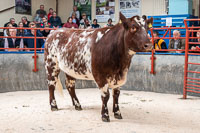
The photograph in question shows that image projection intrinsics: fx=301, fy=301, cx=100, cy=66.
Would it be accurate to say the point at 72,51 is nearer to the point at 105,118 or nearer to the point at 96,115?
the point at 96,115

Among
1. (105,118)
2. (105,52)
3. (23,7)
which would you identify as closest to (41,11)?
(23,7)

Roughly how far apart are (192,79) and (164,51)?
4.49ft

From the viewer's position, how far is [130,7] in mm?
13266

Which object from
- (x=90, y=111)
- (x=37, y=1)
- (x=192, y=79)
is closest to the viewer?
(x=90, y=111)

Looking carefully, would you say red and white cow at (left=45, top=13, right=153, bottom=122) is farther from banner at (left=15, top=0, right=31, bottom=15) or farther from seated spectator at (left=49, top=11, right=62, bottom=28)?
banner at (left=15, top=0, right=31, bottom=15)

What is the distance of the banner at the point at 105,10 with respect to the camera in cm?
1388

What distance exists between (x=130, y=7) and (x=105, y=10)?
135 centimetres

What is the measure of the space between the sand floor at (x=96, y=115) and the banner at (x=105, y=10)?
7.47m

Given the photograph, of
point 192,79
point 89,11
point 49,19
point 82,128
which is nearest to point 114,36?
point 82,128

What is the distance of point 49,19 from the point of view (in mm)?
13047

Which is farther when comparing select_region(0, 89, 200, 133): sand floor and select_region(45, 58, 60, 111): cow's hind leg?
select_region(45, 58, 60, 111): cow's hind leg

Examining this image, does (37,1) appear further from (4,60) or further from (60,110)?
(60,110)

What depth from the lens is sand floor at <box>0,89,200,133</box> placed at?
13.8 ft

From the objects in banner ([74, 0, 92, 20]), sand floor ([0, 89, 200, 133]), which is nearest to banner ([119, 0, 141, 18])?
banner ([74, 0, 92, 20])
